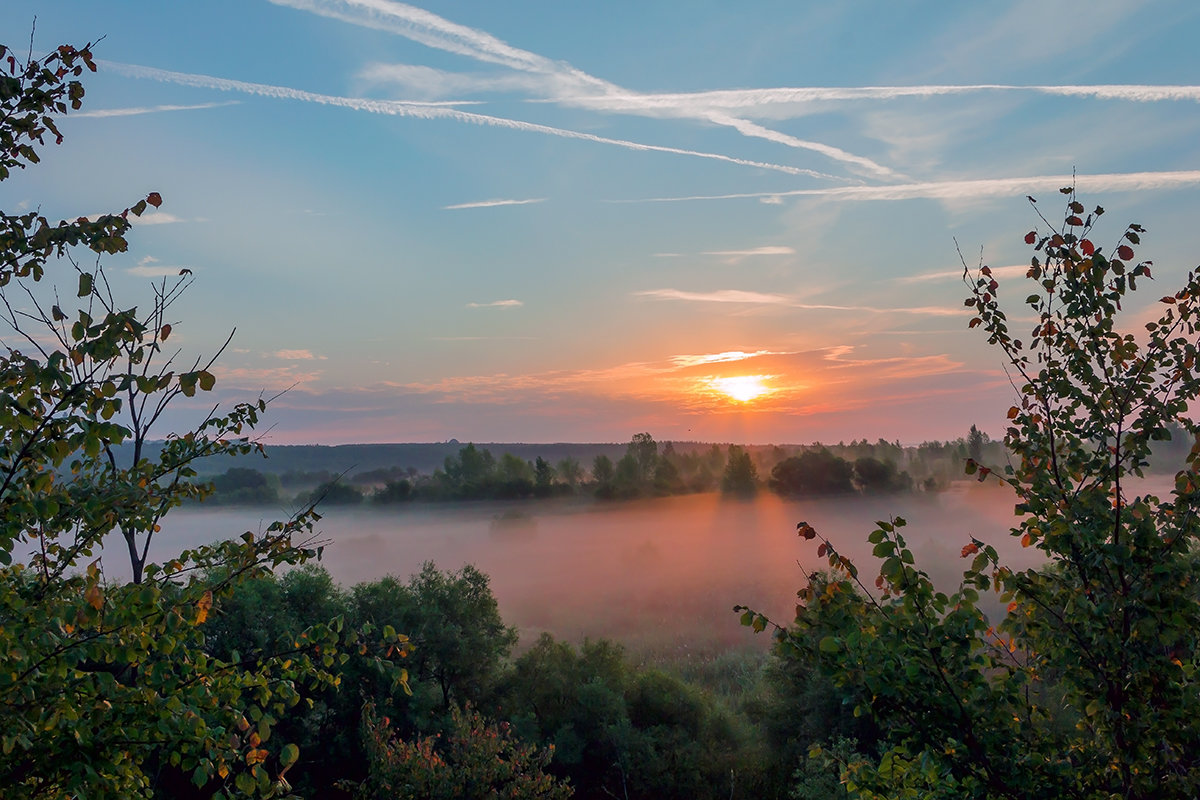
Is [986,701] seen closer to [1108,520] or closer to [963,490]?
[1108,520]

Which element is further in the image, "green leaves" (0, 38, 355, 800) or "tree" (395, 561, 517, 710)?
"tree" (395, 561, 517, 710)

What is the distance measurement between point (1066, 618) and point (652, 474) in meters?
130

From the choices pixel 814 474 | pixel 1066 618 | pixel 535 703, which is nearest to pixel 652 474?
pixel 814 474

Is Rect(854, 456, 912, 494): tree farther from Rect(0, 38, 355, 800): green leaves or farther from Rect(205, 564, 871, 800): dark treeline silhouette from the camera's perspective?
Rect(0, 38, 355, 800): green leaves

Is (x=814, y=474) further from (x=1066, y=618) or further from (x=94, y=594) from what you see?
(x=94, y=594)

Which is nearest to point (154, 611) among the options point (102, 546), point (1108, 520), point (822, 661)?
point (102, 546)

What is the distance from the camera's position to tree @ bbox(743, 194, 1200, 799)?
5566 mm

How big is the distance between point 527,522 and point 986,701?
4596 inches

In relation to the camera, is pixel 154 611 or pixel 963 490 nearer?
pixel 154 611

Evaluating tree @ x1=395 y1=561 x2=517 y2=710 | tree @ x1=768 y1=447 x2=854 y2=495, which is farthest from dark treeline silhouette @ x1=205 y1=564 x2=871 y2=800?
tree @ x1=768 y1=447 x2=854 y2=495

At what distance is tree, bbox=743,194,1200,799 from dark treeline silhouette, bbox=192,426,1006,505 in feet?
205

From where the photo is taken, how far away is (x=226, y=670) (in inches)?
251

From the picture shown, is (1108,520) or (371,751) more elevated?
(1108,520)

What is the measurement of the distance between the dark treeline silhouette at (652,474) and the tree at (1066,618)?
62512 millimetres
